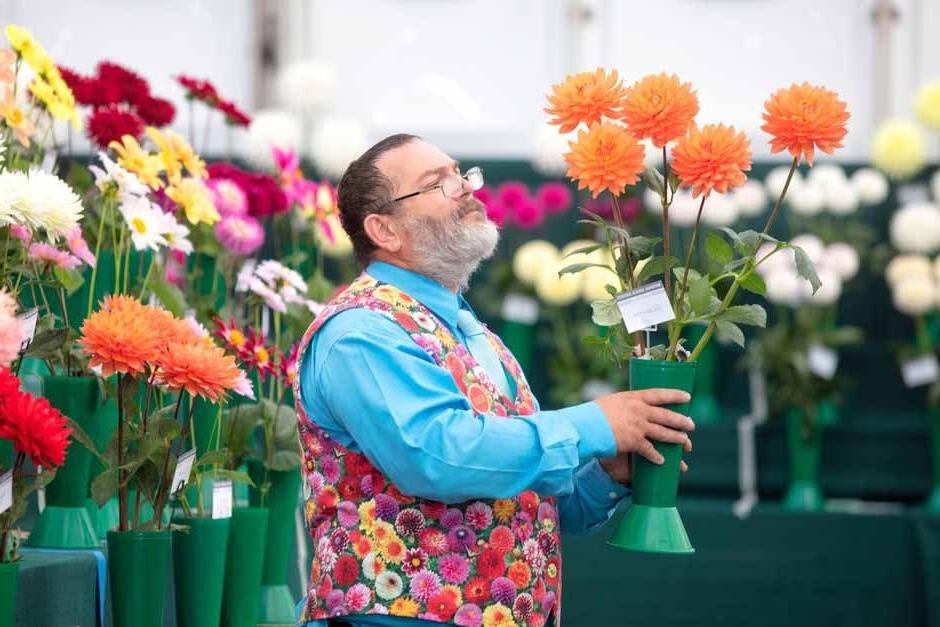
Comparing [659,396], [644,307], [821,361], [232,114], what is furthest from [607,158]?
[821,361]

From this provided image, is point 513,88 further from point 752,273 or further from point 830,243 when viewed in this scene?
point 752,273

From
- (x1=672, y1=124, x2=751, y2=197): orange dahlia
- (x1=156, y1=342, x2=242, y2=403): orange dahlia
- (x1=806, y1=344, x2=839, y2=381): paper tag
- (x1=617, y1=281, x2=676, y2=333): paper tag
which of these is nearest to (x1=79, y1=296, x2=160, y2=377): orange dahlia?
(x1=156, y1=342, x2=242, y2=403): orange dahlia

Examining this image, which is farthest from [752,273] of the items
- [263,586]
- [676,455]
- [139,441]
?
[263,586]

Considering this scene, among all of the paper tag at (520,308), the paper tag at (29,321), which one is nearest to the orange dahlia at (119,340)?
the paper tag at (29,321)

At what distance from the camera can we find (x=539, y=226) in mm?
4625

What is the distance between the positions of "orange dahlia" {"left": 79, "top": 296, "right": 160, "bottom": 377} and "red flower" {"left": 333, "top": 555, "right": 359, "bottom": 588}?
Result: 345mm

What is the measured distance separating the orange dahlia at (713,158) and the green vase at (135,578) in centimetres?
86

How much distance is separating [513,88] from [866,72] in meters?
1.28

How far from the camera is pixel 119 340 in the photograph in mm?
1737

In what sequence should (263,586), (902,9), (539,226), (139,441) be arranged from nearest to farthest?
(139,441) → (263,586) → (539,226) → (902,9)

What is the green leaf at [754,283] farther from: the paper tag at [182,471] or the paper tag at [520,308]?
the paper tag at [520,308]

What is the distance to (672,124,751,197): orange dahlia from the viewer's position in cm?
173

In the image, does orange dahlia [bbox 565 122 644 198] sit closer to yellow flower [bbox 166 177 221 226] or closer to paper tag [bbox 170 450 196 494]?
paper tag [bbox 170 450 196 494]

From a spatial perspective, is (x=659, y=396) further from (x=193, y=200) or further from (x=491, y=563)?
(x=193, y=200)
